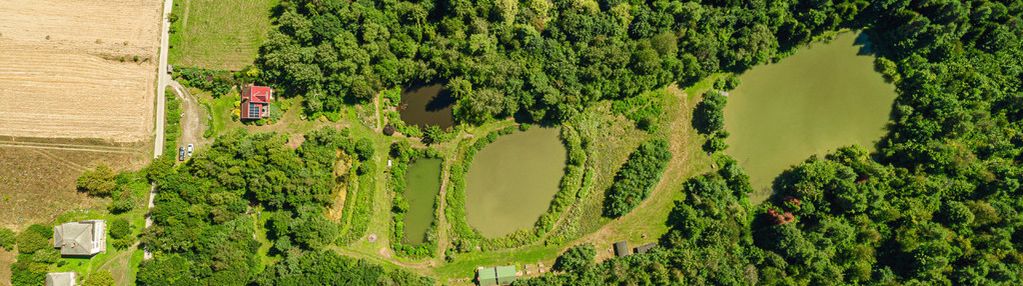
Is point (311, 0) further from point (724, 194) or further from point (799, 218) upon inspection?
point (799, 218)

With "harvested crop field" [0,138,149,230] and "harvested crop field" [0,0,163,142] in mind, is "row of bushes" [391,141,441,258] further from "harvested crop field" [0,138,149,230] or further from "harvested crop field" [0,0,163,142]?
"harvested crop field" [0,138,149,230]

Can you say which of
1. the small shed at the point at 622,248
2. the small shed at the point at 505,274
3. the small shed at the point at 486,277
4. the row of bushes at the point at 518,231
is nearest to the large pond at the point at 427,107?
the row of bushes at the point at 518,231

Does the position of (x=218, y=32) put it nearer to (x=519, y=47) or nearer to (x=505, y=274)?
(x=519, y=47)

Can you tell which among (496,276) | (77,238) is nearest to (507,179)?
(496,276)

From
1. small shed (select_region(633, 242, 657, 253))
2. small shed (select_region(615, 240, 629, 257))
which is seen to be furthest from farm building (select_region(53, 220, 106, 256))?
small shed (select_region(633, 242, 657, 253))

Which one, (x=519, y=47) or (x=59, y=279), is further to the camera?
(x=519, y=47)
